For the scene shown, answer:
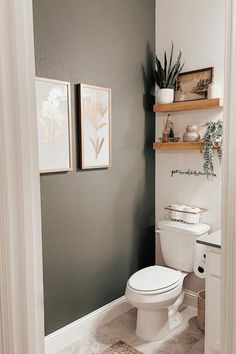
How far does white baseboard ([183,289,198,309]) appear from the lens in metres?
2.64

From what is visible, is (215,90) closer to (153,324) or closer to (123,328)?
(153,324)

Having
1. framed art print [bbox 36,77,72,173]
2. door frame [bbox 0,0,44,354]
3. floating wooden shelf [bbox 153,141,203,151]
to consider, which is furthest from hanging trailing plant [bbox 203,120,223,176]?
door frame [bbox 0,0,44,354]

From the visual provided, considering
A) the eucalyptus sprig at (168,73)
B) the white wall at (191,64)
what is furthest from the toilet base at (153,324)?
the eucalyptus sprig at (168,73)

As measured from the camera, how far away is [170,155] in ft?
8.89

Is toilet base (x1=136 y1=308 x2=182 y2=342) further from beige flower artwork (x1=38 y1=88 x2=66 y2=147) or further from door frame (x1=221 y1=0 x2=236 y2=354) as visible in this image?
door frame (x1=221 y1=0 x2=236 y2=354)

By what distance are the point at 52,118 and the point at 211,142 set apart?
3.84 feet

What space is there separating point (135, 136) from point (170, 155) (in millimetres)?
356

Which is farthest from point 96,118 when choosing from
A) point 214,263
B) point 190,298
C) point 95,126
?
point 190,298

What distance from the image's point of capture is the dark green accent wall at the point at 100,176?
2.02 m

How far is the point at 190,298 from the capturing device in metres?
2.67

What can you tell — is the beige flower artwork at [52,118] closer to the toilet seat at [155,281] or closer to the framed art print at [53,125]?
the framed art print at [53,125]

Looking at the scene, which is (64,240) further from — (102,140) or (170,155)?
(170,155)

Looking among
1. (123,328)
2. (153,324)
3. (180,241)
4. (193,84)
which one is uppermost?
(193,84)

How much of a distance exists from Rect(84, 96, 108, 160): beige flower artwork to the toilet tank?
2.73 ft
